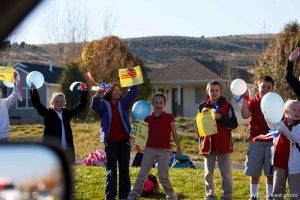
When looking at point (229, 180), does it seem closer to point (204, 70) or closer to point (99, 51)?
point (99, 51)

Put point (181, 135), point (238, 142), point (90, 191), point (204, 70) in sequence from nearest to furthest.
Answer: point (90, 191) < point (238, 142) < point (181, 135) < point (204, 70)

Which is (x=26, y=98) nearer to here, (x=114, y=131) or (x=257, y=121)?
(x=114, y=131)

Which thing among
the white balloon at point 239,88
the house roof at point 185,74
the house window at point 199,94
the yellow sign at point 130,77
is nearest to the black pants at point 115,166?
the yellow sign at point 130,77

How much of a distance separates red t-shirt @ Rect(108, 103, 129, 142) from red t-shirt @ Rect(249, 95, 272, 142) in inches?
60.0

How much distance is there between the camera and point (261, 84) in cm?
675

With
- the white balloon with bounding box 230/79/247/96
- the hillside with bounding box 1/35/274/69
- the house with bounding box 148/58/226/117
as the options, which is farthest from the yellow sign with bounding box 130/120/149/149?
the hillside with bounding box 1/35/274/69

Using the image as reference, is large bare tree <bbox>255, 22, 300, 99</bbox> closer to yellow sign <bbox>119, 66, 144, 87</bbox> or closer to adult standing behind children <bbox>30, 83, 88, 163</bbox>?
yellow sign <bbox>119, 66, 144, 87</bbox>

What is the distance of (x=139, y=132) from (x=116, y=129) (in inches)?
11.9

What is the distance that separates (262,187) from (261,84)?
1.82 meters

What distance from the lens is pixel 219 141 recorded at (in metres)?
6.54

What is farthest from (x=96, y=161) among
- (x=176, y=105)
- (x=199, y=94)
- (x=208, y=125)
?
(x=199, y=94)

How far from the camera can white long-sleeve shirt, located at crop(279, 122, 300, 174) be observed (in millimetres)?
5844

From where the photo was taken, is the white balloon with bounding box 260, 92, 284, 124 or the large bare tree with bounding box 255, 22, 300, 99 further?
the large bare tree with bounding box 255, 22, 300, 99

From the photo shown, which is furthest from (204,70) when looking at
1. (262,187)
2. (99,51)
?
(262,187)
